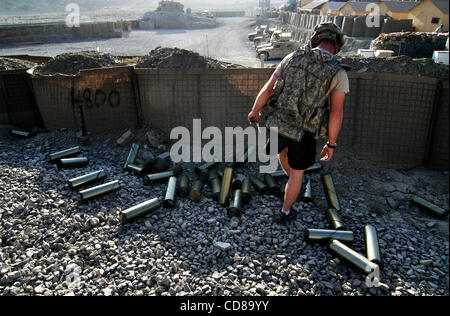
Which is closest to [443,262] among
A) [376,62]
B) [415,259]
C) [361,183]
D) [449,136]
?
[415,259]

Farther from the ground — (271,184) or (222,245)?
(271,184)

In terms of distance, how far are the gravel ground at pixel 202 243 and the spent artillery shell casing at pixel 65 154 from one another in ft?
1.10

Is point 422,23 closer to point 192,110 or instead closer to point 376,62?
point 376,62

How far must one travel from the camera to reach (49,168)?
19.8ft

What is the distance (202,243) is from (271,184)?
175 cm

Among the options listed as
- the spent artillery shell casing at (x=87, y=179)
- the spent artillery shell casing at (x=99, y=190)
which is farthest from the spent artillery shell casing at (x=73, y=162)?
the spent artillery shell casing at (x=99, y=190)

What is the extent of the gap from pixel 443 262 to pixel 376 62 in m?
4.89

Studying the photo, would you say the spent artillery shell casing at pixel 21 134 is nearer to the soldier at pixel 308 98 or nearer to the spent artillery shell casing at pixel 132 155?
the spent artillery shell casing at pixel 132 155

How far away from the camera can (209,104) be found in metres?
6.80

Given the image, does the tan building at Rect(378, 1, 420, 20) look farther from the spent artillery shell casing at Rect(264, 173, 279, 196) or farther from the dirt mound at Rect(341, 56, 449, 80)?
the spent artillery shell casing at Rect(264, 173, 279, 196)

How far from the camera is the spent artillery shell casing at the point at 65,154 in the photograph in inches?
244

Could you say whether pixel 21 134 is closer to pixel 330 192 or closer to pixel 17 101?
pixel 17 101

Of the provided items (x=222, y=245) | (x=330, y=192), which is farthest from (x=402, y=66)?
(x=222, y=245)
